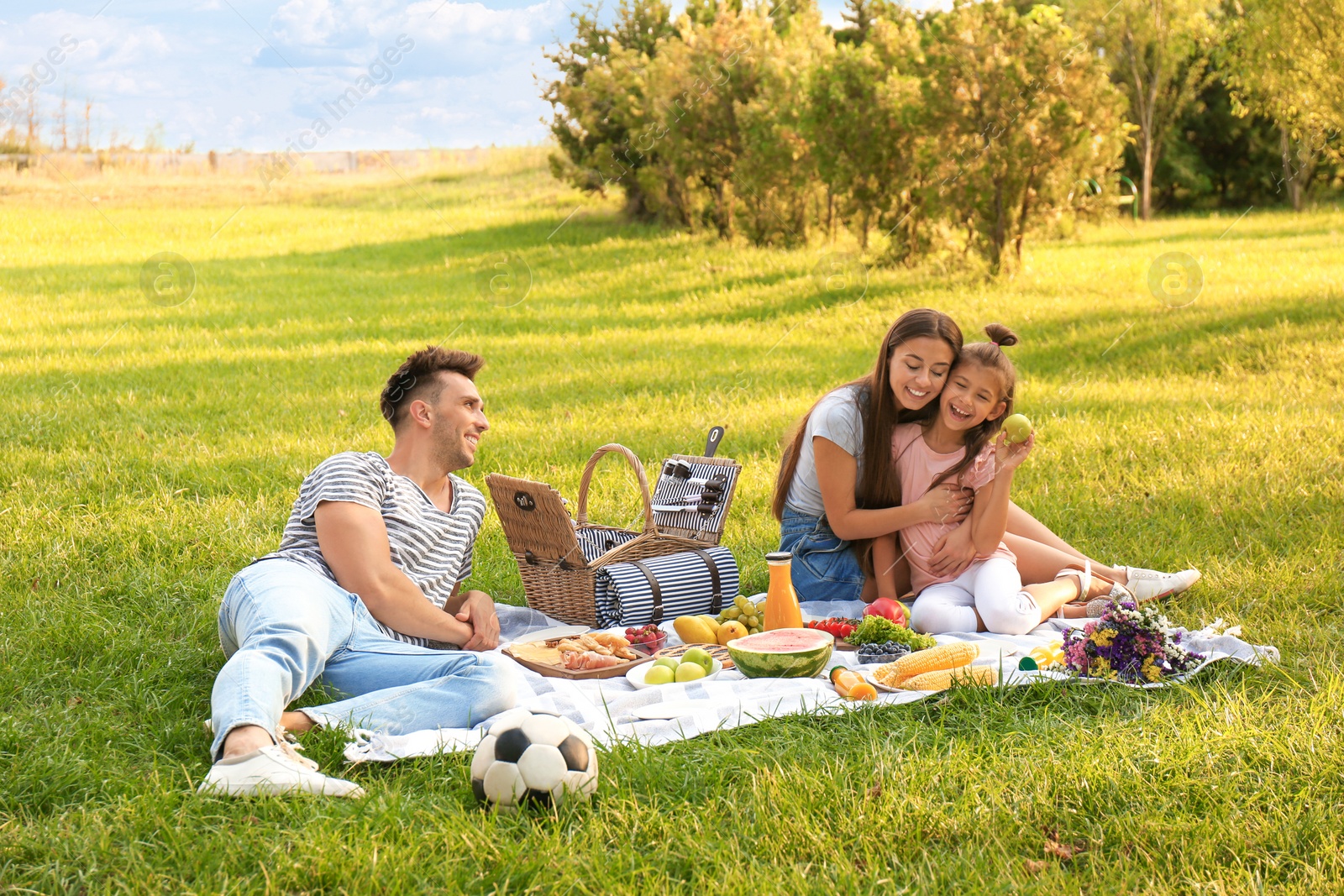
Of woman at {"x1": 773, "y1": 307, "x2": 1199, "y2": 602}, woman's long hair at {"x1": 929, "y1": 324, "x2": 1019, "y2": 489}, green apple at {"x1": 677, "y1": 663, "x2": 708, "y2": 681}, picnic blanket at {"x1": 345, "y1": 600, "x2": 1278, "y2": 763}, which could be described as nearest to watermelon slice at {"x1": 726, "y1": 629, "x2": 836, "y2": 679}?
picnic blanket at {"x1": 345, "y1": 600, "x2": 1278, "y2": 763}

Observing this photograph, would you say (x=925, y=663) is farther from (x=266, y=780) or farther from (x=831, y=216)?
(x=831, y=216)

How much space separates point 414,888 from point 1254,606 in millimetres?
3628

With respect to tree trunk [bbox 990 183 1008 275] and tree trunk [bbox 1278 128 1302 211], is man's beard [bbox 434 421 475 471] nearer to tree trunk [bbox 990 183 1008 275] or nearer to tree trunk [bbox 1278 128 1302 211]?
tree trunk [bbox 990 183 1008 275]

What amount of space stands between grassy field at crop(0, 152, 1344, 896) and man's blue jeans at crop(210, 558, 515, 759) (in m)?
0.21

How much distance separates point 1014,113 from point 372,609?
992cm

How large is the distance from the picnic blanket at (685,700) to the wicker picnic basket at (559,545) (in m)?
0.75

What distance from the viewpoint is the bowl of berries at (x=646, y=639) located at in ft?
15.0

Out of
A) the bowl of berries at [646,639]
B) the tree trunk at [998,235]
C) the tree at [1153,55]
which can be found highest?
the tree at [1153,55]

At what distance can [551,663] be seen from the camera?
4.27 metres

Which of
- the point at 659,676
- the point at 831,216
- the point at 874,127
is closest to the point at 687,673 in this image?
the point at 659,676

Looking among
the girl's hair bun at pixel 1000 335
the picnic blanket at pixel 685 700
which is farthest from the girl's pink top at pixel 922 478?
the picnic blanket at pixel 685 700

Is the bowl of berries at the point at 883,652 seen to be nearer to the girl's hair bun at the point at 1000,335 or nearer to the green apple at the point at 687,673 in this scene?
the green apple at the point at 687,673

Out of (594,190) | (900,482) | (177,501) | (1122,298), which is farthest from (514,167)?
A: (900,482)

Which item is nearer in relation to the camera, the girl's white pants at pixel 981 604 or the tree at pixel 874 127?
the girl's white pants at pixel 981 604
